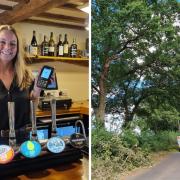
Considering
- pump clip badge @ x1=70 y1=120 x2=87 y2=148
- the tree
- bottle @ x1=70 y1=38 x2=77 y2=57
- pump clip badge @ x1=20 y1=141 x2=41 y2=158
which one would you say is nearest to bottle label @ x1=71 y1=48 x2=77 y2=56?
bottle @ x1=70 y1=38 x2=77 y2=57

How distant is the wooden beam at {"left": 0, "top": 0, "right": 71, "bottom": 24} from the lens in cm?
168

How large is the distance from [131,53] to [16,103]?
0.73 metres

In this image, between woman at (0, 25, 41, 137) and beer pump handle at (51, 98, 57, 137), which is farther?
beer pump handle at (51, 98, 57, 137)

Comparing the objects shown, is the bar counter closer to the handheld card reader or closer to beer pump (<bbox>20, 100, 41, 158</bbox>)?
beer pump (<bbox>20, 100, 41, 158</bbox>)

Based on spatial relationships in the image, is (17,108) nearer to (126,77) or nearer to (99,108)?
(99,108)

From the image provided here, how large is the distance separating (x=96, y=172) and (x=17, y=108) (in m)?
0.60

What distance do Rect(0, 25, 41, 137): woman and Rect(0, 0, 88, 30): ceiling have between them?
0.08 m

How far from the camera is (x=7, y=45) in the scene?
1.70 metres

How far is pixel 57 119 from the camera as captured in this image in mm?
1846

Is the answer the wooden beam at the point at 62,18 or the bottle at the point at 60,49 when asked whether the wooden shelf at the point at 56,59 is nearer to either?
the bottle at the point at 60,49

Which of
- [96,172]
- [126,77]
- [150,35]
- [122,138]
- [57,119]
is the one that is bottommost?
[96,172]

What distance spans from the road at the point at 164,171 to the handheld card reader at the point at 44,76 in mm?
745

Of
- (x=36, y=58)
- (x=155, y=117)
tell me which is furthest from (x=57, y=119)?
(x=155, y=117)

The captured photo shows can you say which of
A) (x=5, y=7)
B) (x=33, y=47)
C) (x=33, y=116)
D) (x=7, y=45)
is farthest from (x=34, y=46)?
(x=33, y=116)
